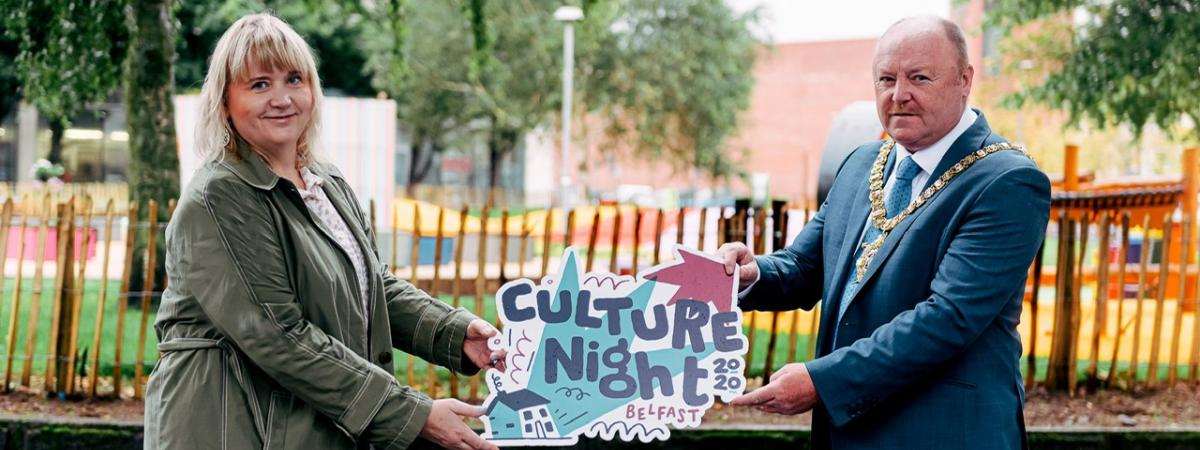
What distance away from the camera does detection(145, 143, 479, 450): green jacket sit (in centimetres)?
234

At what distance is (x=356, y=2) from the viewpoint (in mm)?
10859

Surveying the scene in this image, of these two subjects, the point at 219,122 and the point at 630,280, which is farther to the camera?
the point at 630,280

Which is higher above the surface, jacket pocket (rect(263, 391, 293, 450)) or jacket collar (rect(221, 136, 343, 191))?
jacket collar (rect(221, 136, 343, 191))

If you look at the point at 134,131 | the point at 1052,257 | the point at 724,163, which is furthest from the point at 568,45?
the point at 134,131

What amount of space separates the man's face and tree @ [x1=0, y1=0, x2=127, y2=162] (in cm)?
596

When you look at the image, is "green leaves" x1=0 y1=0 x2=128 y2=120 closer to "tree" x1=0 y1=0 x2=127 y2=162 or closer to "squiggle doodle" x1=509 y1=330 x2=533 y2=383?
"tree" x1=0 y1=0 x2=127 y2=162

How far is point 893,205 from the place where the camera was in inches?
99.6

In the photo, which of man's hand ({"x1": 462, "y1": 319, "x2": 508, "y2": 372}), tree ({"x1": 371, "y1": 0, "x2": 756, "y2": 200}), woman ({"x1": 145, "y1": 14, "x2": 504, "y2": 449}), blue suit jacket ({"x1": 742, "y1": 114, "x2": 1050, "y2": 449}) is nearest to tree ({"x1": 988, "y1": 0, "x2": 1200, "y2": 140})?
blue suit jacket ({"x1": 742, "y1": 114, "x2": 1050, "y2": 449})

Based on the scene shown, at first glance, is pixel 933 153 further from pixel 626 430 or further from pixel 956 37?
pixel 626 430

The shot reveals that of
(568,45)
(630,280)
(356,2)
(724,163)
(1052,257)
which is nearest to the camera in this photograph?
(630,280)

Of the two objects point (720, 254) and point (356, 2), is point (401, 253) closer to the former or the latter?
point (356, 2)

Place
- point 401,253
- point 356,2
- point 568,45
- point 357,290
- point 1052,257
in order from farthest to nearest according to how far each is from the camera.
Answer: point 568,45, point 1052,257, point 401,253, point 356,2, point 357,290

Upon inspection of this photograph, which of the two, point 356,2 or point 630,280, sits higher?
point 356,2

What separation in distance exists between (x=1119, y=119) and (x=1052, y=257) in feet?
31.2
